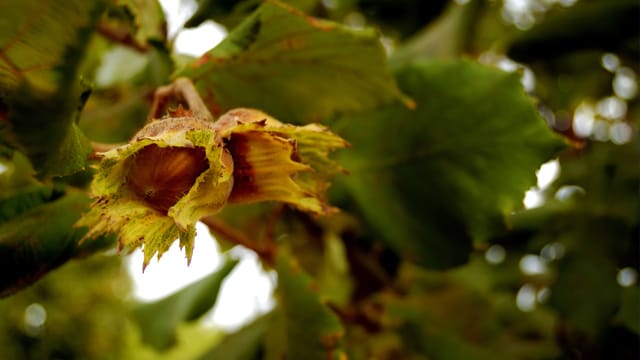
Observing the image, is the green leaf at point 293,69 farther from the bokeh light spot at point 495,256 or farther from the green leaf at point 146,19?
the bokeh light spot at point 495,256

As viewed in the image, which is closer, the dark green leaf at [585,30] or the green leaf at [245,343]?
the green leaf at [245,343]

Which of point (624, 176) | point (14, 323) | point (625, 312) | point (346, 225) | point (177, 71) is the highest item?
point (14, 323)

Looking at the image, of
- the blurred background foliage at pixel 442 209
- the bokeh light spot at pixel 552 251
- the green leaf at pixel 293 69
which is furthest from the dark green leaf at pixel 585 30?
the green leaf at pixel 293 69

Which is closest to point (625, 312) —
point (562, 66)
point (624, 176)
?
point (624, 176)

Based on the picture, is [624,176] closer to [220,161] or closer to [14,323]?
[220,161]

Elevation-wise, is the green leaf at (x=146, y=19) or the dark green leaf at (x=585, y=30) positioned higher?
the green leaf at (x=146, y=19)

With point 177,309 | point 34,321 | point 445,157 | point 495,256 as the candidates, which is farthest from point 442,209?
point 34,321
